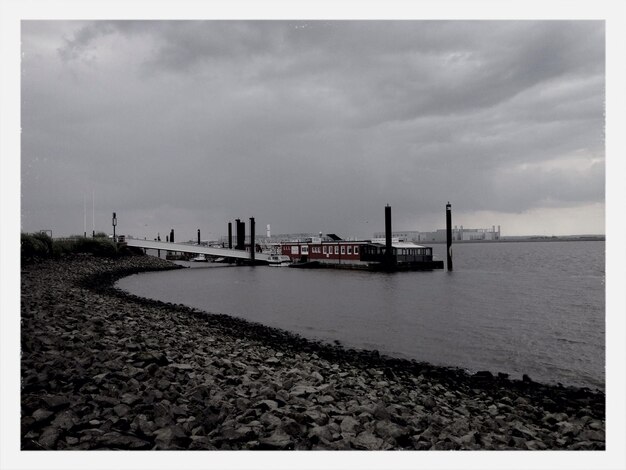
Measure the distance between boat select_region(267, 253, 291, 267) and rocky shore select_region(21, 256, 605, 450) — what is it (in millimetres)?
55184

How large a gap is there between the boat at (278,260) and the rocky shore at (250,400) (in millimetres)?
55184

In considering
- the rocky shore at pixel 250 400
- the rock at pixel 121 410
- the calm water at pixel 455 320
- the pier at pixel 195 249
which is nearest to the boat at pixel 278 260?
the pier at pixel 195 249

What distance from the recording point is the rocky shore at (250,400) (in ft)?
15.2

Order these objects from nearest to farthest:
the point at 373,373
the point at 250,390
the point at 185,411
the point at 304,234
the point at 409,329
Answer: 1. the point at 185,411
2. the point at 250,390
3. the point at 373,373
4. the point at 409,329
5. the point at 304,234

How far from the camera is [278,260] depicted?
66.9m

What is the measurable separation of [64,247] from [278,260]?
32464mm

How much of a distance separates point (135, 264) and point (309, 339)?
45591mm

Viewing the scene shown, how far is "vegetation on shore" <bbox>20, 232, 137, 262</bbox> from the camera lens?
25.7 meters

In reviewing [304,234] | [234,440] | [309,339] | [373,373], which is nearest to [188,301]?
[309,339]

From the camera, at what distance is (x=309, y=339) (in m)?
14.5

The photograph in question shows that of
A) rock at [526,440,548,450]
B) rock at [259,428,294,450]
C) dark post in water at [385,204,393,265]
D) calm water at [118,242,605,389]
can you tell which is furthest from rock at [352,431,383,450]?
dark post in water at [385,204,393,265]

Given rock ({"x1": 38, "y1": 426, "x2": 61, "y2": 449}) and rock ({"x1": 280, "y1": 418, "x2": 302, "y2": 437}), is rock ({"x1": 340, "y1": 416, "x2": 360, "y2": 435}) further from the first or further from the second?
rock ({"x1": 38, "y1": 426, "x2": 61, "y2": 449})
